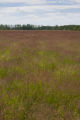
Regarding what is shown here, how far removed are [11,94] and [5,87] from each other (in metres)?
0.45

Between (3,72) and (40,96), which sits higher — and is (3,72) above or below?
above

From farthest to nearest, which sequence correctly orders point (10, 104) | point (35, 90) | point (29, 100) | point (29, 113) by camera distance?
point (35, 90)
point (29, 100)
point (10, 104)
point (29, 113)

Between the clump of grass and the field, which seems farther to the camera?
the clump of grass

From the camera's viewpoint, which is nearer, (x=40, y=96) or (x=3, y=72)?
(x=40, y=96)

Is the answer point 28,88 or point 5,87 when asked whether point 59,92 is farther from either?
point 5,87

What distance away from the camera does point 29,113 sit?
304 cm

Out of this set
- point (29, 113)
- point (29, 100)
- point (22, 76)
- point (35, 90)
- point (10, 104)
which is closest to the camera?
point (29, 113)

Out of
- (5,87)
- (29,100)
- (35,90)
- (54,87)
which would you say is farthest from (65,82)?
(5,87)

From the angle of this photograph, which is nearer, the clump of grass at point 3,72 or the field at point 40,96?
the field at point 40,96

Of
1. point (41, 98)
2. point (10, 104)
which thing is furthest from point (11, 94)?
point (41, 98)

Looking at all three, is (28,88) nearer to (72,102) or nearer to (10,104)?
(10,104)

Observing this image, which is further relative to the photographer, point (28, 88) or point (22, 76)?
point (22, 76)

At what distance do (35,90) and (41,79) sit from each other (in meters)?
0.49

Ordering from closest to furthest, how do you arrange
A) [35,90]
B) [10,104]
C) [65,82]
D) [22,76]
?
1. [10,104]
2. [35,90]
3. [65,82]
4. [22,76]
